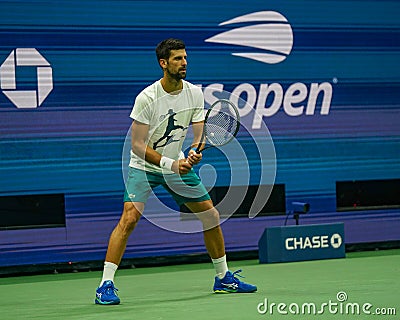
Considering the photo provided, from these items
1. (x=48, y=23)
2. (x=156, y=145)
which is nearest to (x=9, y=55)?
(x=48, y=23)

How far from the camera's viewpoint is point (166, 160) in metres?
7.07

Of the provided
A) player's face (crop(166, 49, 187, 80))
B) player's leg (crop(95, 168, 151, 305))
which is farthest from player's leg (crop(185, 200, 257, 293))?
player's face (crop(166, 49, 187, 80))

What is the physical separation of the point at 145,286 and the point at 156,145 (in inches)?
65.4

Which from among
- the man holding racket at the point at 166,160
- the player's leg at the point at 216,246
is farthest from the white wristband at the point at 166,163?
the player's leg at the point at 216,246

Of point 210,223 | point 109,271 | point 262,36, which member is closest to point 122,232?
point 109,271

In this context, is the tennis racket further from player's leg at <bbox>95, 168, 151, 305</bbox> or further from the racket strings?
player's leg at <bbox>95, 168, 151, 305</bbox>

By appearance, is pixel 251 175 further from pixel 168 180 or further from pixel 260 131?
pixel 168 180

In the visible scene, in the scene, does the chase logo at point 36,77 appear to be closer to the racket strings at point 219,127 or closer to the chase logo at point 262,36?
the chase logo at point 262,36

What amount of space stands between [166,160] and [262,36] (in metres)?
3.78

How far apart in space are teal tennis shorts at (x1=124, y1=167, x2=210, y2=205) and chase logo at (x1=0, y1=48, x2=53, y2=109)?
8.75 feet

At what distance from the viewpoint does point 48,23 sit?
960cm

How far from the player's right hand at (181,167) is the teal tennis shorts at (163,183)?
278mm

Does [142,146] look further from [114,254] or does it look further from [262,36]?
[262,36]

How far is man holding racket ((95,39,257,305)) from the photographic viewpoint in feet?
23.3
